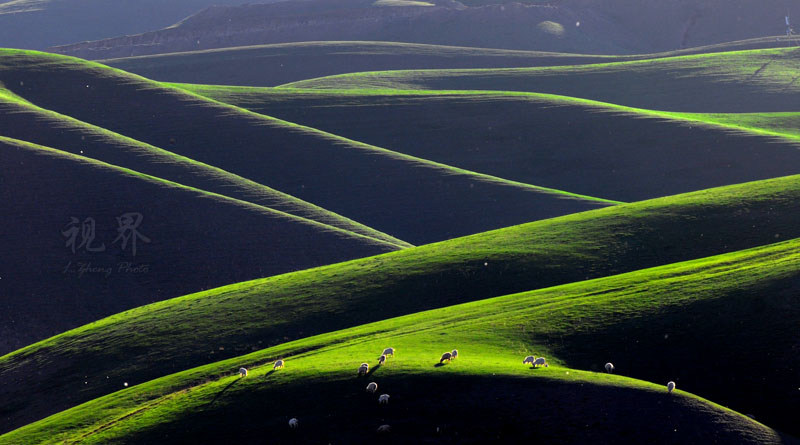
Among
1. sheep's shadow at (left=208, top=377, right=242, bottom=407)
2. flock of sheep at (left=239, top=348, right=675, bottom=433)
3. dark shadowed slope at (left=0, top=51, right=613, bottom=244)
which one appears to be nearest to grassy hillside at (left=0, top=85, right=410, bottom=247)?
dark shadowed slope at (left=0, top=51, right=613, bottom=244)

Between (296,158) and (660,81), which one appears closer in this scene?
(296,158)

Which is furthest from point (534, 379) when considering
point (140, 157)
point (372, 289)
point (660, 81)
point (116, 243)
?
point (660, 81)

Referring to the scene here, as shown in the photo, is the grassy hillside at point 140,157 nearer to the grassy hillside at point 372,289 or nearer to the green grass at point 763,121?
the grassy hillside at point 372,289

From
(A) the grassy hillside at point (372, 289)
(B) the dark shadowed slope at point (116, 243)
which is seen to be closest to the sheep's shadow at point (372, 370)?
(A) the grassy hillside at point (372, 289)

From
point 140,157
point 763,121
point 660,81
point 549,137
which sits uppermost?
point 660,81

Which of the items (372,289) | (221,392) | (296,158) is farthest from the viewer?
(296,158)

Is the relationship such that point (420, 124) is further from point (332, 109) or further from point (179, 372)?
point (179, 372)

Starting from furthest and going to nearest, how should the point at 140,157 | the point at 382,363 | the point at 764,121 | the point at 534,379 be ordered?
the point at 764,121 < the point at 140,157 < the point at 382,363 < the point at 534,379

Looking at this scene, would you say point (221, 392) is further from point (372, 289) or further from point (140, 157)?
point (140, 157)
